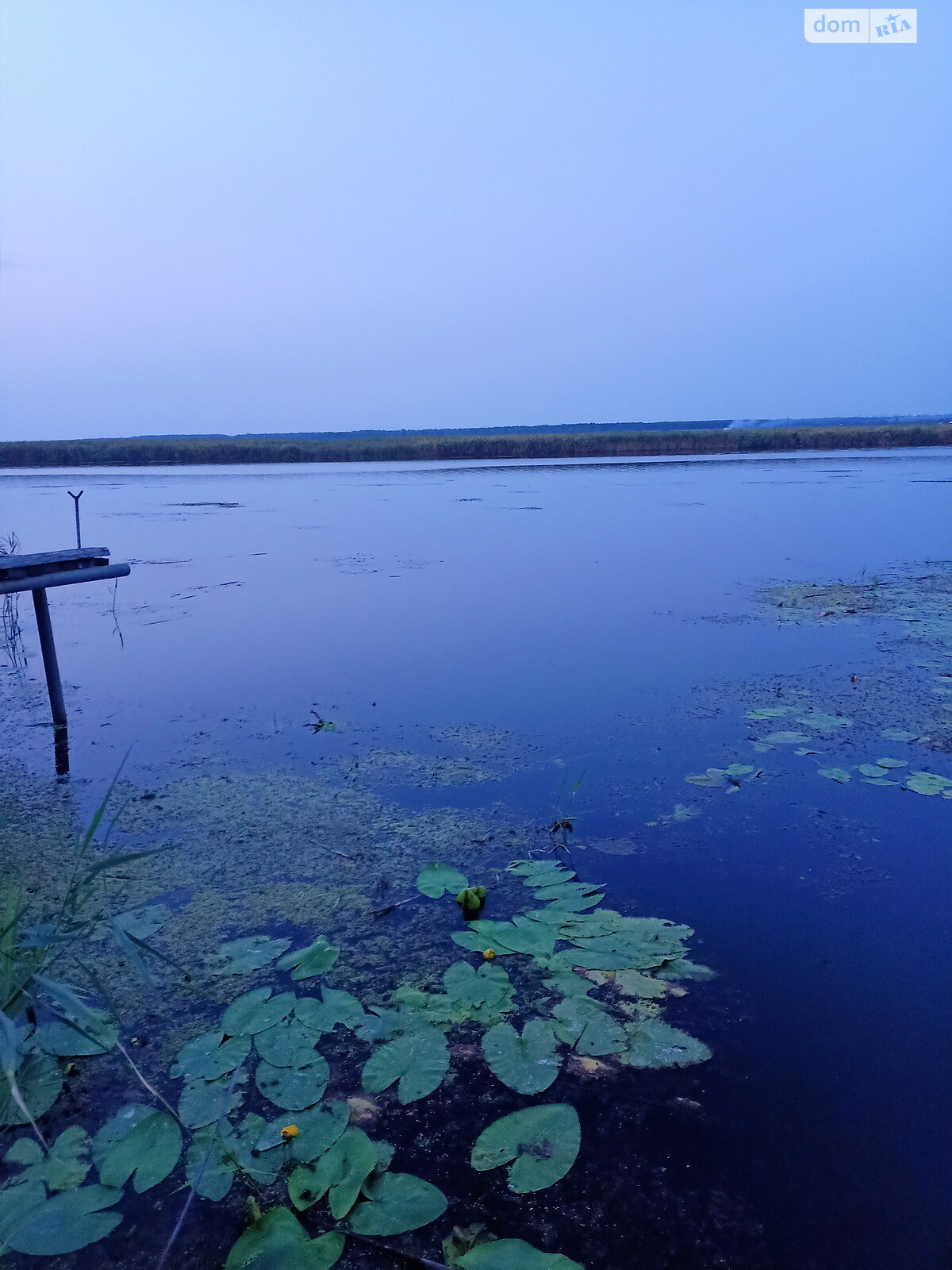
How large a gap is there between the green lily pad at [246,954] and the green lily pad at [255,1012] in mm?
129

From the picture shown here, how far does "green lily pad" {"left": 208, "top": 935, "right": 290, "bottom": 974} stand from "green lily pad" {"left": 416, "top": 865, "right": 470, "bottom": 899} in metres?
0.46

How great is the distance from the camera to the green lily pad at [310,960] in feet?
6.95

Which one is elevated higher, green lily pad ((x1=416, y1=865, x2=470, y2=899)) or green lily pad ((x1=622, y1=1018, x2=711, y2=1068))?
green lily pad ((x1=416, y1=865, x2=470, y2=899))

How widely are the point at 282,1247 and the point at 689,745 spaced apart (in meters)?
2.71

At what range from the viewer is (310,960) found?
2156 millimetres

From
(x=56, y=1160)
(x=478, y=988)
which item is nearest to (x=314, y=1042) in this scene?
(x=478, y=988)

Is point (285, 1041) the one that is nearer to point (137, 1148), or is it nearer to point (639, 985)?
point (137, 1148)

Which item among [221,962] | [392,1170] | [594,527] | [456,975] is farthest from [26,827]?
[594,527]

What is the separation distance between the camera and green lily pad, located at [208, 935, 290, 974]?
2154 millimetres

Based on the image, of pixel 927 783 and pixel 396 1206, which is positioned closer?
pixel 396 1206

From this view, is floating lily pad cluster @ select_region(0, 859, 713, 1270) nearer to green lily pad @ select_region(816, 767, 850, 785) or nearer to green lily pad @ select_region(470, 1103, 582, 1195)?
green lily pad @ select_region(470, 1103, 582, 1195)

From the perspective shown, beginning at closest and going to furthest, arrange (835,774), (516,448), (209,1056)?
(209,1056), (835,774), (516,448)

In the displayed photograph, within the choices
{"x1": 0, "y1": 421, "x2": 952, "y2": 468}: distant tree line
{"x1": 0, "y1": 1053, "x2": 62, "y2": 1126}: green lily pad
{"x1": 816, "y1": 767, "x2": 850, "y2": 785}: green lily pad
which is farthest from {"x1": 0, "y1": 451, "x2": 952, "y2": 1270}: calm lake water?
{"x1": 0, "y1": 421, "x2": 952, "y2": 468}: distant tree line

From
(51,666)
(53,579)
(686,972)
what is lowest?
(686,972)
